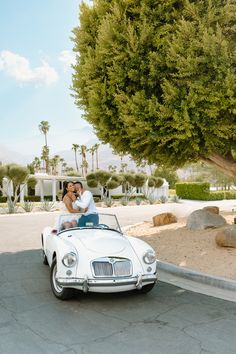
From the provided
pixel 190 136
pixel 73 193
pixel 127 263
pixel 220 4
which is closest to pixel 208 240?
pixel 190 136

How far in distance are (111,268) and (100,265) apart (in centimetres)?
17

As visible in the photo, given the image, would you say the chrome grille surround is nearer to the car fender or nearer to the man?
the car fender

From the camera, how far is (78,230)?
20.8ft

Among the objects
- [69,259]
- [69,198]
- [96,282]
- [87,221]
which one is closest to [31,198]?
[69,198]

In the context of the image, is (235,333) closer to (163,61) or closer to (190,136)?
(190,136)

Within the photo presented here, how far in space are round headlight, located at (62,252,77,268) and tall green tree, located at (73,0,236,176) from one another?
4529 millimetres

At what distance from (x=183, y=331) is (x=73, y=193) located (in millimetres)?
4197

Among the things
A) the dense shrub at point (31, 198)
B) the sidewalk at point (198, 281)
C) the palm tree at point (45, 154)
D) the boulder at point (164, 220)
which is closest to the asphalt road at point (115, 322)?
the sidewalk at point (198, 281)

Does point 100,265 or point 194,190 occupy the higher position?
point 194,190

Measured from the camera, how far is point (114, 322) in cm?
460

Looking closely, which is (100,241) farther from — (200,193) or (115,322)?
(200,193)

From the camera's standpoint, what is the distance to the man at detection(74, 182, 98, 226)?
6867 mm

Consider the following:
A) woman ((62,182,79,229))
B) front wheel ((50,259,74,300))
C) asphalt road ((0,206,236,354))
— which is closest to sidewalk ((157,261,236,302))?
asphalt road ((0,206,236,354))

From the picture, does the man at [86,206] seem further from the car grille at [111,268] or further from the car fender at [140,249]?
the car grille at [111,268]
